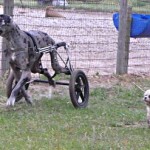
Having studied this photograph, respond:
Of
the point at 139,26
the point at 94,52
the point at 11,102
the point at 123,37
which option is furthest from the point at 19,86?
the point at 94,52

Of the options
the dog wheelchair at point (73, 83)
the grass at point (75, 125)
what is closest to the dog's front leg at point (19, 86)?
the grass at point (75, 125)

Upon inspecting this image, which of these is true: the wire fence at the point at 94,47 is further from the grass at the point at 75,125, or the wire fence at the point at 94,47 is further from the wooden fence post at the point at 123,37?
the grass at the point at 75,125

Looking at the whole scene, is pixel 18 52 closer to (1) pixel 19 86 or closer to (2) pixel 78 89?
(1) pixel 19 86

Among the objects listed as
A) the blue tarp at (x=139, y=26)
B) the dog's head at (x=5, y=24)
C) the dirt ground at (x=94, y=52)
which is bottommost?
the dirt ground at (x=94, y=52)

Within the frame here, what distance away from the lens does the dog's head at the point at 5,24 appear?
8.20 metres

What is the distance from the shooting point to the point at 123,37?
1225cm

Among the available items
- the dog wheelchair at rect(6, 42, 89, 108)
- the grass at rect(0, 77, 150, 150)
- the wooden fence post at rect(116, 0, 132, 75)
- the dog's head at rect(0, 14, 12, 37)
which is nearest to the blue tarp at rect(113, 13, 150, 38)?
the wooden fence post at rect(116, 0, 132, 75)

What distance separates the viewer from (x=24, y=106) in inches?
346

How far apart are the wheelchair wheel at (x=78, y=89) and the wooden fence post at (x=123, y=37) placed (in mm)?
3132

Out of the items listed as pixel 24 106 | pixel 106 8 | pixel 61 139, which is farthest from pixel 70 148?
pixel 106 8

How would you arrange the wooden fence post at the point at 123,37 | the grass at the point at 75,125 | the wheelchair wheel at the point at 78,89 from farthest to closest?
the wooden fence post at the point at 123,37 → the wheelchair wheel at the point at 78,89 → the grass at the point at 75,125

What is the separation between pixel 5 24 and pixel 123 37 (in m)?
4.38

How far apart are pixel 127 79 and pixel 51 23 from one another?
7.84 meters

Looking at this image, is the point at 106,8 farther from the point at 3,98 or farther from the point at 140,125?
the point at 140,125
